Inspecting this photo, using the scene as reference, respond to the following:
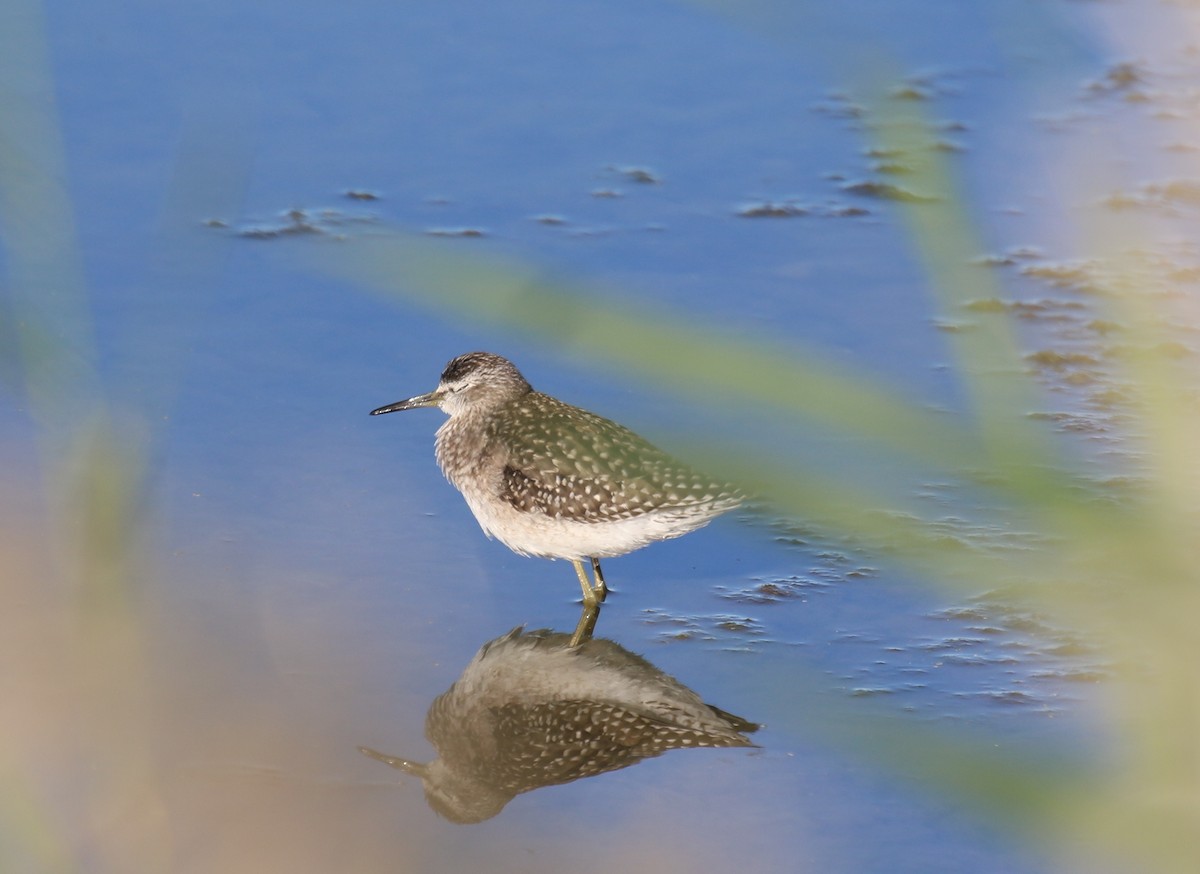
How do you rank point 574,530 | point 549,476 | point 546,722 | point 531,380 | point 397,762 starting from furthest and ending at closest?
point 531,380, point 549,476, point 574,530, point 546,722, point 397,762

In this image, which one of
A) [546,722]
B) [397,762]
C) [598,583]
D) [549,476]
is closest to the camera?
[397,762]

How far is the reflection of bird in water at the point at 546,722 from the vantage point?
4.80 metres

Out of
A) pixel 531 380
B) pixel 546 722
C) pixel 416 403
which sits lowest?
pixel 546 722

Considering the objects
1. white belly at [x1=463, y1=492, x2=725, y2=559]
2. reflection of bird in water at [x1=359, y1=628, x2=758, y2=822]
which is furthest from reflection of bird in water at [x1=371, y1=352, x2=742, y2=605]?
reflection of bird in water at [x1=359, y1=628, x2=758, y2=822]

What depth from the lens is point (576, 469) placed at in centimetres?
575

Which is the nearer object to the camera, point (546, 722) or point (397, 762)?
point (397, 762)

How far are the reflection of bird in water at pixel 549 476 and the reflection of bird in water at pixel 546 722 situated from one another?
38 centimetres

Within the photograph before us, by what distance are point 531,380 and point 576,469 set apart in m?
1.71

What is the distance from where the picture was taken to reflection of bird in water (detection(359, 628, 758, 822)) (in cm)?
480

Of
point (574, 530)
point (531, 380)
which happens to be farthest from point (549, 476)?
point (531, 380)

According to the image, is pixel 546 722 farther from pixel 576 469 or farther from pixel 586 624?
pixel 576 469

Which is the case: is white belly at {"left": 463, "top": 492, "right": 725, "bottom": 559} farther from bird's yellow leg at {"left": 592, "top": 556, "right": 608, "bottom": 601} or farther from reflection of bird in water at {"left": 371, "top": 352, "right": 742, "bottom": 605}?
bird's yellow leg at {"left": 592, "top": 556, "right": 608, "bottom": 601}

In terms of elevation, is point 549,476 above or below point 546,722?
above

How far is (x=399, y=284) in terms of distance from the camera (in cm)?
153
